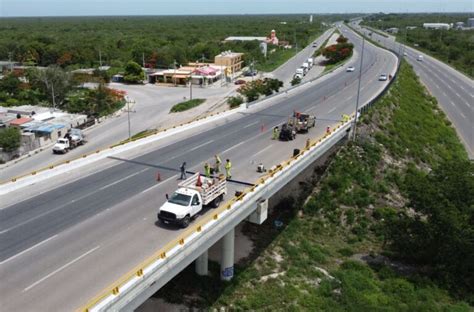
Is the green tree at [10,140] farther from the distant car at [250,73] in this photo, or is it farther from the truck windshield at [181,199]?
the distant car at [250,73]

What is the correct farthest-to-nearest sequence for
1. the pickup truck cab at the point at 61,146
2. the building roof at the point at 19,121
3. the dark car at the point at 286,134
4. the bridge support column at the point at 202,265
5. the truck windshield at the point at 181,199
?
1. the building roof at the point at 19,121
2. the pickup truck cab at the point at 61,146
3. the dark car at the point at 286,134
4. the bridge support column at the point at 202,265
5. the truck windshield at the point at 181,199

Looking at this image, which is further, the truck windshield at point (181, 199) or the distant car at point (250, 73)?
the distant car at point (250, 73)

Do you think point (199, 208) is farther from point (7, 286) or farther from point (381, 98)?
point (381, 98)

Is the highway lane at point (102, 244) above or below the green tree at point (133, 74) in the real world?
above

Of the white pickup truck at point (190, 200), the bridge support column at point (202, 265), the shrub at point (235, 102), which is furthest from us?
the shrub at point (235, 102)

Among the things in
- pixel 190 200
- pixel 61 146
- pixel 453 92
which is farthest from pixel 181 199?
pixel 453 92

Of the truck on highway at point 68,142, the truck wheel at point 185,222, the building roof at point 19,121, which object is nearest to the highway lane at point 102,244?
the truck wheel at point 185,222

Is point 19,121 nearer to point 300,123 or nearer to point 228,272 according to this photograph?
point 300,123

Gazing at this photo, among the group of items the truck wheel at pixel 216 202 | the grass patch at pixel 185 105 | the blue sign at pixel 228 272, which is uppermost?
the truck wheel at pixel 216 202

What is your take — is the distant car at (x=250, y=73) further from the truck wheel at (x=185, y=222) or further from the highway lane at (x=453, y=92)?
the truck wheel at (x=185, y=222)
